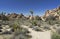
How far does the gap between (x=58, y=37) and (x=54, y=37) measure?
401 millimetres

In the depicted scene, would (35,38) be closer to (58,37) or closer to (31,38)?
(31,38)

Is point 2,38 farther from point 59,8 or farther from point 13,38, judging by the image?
point 59,8

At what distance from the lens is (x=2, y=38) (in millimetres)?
17016

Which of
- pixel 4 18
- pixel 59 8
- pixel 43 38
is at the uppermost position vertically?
pixel 59 8

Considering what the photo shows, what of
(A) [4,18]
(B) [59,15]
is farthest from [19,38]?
(B) [59,15]

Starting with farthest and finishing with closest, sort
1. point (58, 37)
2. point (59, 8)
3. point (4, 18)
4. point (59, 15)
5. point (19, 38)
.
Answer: point (59, 8)
point (59, 15)
point (4, 18)
point (19, 38)
point (58, 37)

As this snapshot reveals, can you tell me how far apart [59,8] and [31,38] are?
231ft

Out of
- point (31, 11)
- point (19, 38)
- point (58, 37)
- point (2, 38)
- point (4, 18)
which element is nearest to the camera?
point (58, 37)

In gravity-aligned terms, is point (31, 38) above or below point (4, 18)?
below

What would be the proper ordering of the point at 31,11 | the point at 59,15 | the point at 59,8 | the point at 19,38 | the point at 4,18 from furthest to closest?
1. the point at 59,8
2. the point at 59,15
3. the point at 4,18
4. the point at 31,11
5. the point at 19,38

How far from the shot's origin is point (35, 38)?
1741 centimetres

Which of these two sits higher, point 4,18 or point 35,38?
point 4,18

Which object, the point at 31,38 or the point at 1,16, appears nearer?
the point at 31,38

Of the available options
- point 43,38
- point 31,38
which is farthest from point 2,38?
point 43,38
